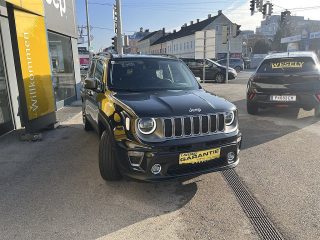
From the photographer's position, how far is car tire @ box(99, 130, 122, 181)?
4069mm

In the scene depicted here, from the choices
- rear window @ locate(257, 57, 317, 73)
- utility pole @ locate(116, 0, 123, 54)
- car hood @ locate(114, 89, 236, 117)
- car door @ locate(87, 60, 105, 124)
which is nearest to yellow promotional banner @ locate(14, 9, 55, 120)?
car door @ locate(87, 60, 105, 124)

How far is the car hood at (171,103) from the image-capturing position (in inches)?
147

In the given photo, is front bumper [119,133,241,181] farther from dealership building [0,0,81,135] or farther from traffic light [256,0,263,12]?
traffic light [256,0,263,12]

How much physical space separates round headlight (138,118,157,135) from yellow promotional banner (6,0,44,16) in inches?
159

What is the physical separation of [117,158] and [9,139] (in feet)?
13.4

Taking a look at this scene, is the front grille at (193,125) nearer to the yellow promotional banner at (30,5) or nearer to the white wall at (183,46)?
the yellow promotional banner at (30,5)

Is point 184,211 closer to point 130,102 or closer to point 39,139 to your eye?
point 130,102

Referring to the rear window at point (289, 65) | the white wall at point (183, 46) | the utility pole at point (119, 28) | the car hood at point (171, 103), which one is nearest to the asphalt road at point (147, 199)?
the car hood at point (171, 103)

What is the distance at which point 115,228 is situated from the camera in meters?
3.34

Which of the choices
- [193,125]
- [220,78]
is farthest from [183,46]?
[193,125]

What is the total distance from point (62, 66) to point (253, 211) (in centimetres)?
961

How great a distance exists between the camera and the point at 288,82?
7879 millimetres

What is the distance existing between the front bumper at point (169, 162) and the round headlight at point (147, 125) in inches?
8.8

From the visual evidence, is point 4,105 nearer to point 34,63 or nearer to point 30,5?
point 34,63
